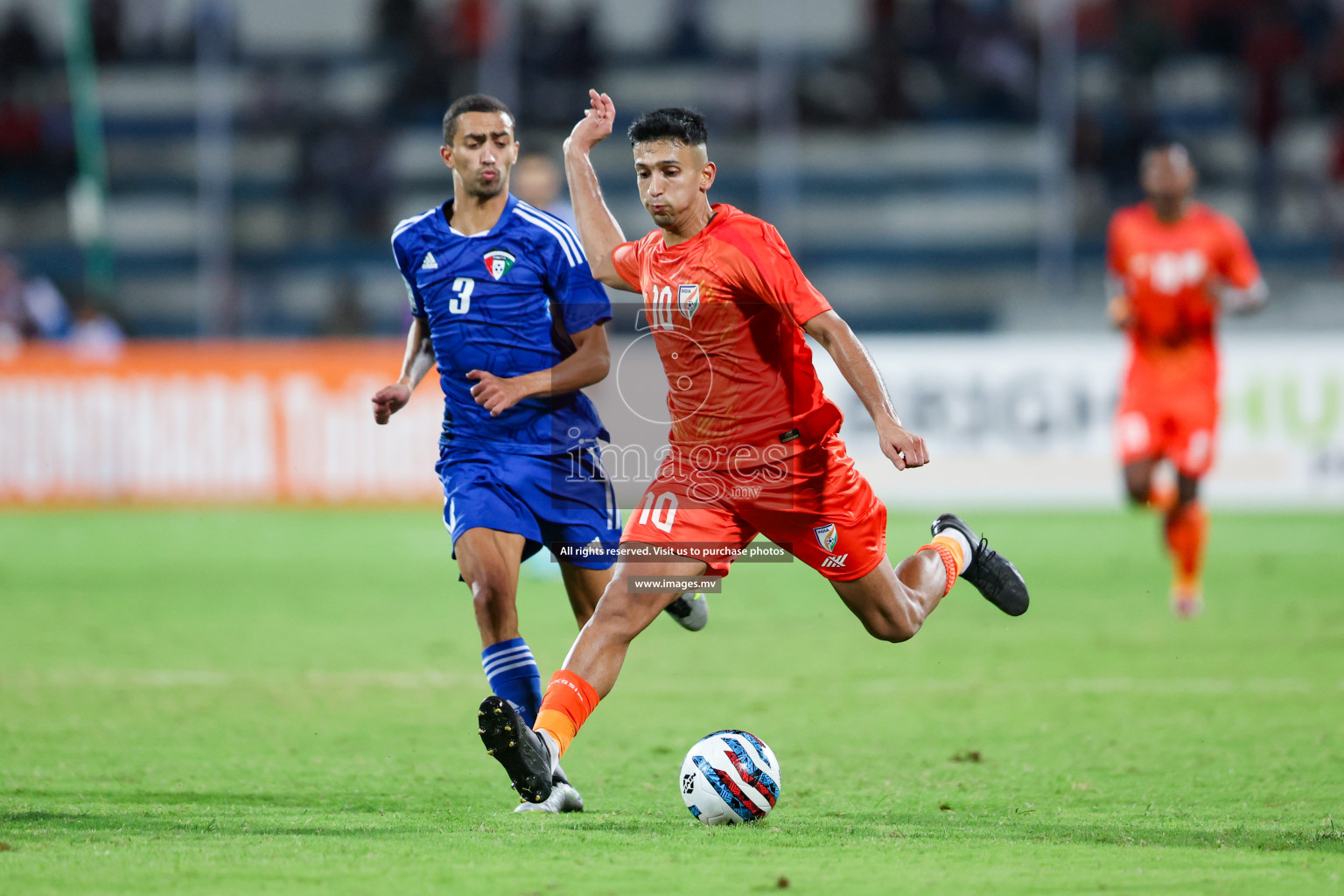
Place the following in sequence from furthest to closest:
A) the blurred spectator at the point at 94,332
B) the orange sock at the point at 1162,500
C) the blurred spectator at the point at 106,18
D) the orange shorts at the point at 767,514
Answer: the blurred spectator at the point at 106,18 → the blurred spectator at the point at 94,332 → the orange sock at the point at 1162,500 → the orange shorts at the point at 767,514

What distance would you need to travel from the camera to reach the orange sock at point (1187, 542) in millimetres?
10492

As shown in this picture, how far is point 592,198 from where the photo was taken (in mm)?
5887

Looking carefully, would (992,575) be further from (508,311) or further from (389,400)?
(389,400)

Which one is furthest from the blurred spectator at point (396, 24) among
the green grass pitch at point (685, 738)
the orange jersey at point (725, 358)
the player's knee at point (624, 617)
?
the player's knee at point (624, 617)

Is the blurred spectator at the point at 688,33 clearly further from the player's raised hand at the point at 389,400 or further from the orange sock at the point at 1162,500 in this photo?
the player's raised hand at the point at 389,400

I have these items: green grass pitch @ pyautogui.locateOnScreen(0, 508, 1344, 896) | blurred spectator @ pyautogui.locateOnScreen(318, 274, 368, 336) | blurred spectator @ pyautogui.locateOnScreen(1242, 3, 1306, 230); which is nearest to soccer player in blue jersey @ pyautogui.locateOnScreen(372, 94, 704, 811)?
green grass pitch @ pyautogui.locateOnScreen(0, 508, 1344, 896)

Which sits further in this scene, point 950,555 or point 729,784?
point 950,555

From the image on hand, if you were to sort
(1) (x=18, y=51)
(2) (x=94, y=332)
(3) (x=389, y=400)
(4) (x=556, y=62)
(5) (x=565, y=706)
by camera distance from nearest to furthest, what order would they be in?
(5) (x=565, y=706)
(3) (x=389, y=400)
(2) (x=94, y=332)
(4) (x=556, y=62)
(1) (x=18, y=51)

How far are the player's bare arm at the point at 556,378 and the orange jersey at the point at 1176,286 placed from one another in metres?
6.00

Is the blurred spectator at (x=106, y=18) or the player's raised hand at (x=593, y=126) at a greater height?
the blurred spectator at (x=106, y=18)

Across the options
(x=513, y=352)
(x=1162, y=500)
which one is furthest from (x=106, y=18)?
(x=513, y=352)

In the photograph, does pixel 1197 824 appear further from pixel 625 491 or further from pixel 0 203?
pixel 0 203

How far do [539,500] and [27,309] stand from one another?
15.4 meters

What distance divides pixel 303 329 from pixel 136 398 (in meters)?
3.36
